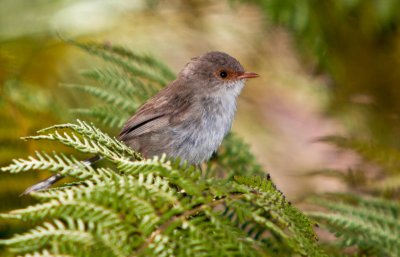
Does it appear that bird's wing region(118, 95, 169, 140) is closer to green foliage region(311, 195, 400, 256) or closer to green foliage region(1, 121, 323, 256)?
green foliage region(311, 195, 400, 256)

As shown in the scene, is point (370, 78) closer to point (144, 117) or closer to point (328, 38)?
point (328, 38)

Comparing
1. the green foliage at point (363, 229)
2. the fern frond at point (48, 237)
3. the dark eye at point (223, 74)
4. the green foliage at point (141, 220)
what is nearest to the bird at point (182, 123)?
the dark eye at point (223, 74)

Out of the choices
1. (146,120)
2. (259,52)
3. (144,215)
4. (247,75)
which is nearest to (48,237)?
(144,215)

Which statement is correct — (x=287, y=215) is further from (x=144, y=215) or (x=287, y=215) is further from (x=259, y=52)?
(x=259, y=52)

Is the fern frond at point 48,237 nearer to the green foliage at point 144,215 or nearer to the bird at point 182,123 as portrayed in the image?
the green foliage at point 144,215

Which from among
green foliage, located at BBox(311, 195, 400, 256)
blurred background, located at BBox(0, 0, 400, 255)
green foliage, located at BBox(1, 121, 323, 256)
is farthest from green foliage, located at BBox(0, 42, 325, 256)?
blurred background, located at BBox(0, 0, 400, 255)
